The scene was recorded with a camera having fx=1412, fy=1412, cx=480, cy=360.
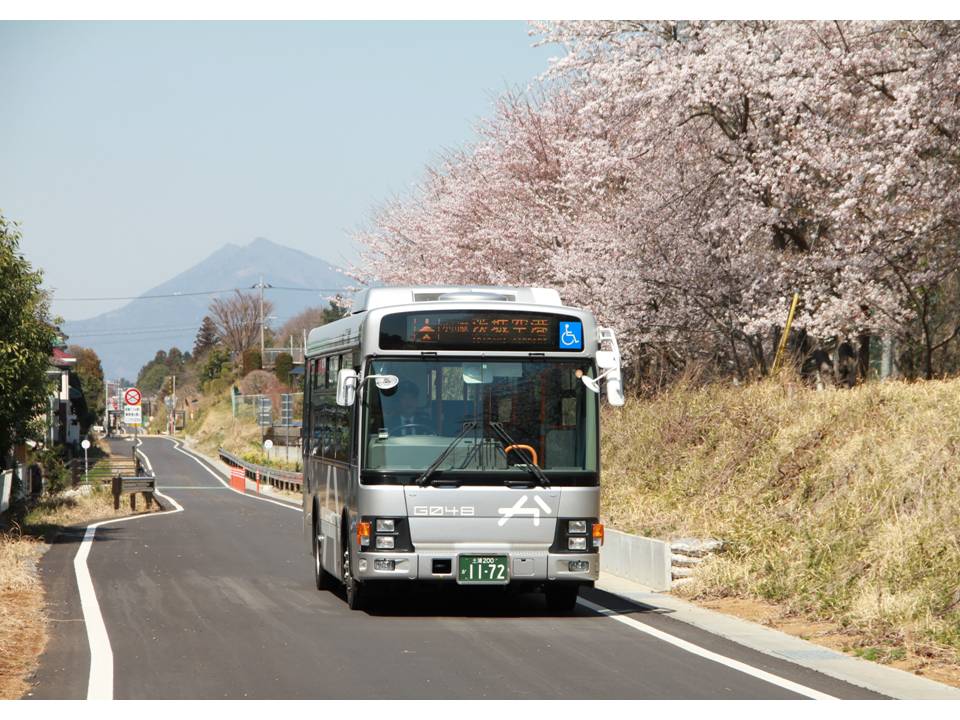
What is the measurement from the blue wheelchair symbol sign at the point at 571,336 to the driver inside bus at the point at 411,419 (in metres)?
1.65

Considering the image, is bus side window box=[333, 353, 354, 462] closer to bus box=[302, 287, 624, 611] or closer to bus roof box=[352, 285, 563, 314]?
bus box=[302, 287, 624, 611]

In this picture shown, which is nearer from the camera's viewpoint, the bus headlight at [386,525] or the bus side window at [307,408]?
the bus headlight at [386,525]

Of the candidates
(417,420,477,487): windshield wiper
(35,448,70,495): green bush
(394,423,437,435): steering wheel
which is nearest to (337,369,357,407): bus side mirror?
(394,423,437,435): steering wheel

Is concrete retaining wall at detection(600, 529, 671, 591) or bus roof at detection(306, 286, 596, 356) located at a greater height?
bus roof at detection(306, 286, 596, 356)

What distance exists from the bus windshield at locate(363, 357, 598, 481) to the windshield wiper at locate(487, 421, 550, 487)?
0.4 inches

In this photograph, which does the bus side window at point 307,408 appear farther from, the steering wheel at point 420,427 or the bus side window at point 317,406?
the steering wheel at point 420,427

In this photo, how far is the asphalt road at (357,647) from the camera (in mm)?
10234

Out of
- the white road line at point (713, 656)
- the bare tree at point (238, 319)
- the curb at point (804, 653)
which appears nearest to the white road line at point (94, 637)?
the white road line at point (713, 656)

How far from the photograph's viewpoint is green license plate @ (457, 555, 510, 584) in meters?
14.4

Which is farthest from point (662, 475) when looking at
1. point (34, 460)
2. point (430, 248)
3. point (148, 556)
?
point (34, 460)

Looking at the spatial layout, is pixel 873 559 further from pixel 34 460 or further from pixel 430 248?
pixel 34 460

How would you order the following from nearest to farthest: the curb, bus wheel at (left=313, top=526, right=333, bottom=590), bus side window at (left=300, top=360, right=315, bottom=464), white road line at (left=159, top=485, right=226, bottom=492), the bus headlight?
the curb → the bus headlight → bus wheel at (left=313, top=526, right=333, bottom=590) → bus side window at (left=300, top=360, right=315, bottom=464) → white road line at (left=159, top=485, right=226, bottom=492)

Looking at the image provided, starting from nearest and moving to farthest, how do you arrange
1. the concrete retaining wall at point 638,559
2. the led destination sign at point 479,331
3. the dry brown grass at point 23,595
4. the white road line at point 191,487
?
the dry brown grass at point 23,595
the led destination sign at point 479,331
the concrete retaining wall at point 638,559
the white road line at point 191,487

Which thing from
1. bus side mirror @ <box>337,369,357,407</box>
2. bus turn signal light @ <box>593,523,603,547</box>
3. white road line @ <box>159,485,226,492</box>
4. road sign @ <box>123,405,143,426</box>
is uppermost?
road sign @ <box>123,405,143,426</box>
